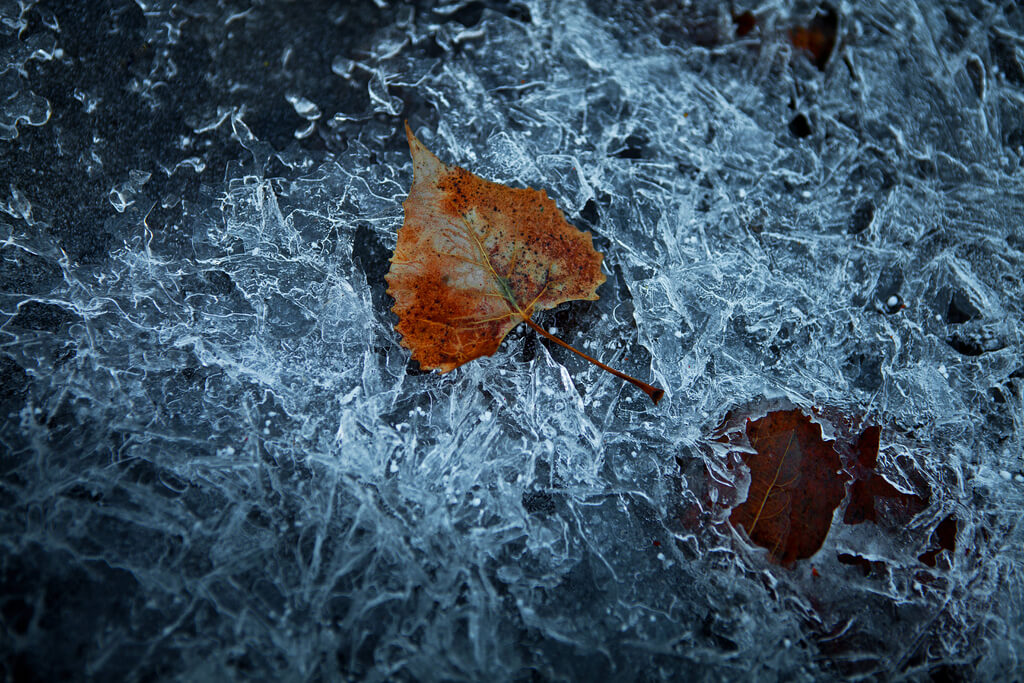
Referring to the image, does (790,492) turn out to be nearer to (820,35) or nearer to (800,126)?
(800,126)

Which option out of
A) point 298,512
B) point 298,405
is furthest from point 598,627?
point 298,405

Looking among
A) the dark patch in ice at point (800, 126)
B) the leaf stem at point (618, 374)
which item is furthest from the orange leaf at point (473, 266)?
the dark patch in ice at point (800, 126)

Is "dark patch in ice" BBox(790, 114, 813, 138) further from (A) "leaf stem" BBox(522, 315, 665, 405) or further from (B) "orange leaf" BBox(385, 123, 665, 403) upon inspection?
(A) "leaf stem" BBox(522, 315, 665, 405)

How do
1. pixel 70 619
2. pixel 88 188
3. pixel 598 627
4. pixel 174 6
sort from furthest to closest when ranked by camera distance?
pixel 174 6 → pixel 88 188 → pixel 598 627 → pixel 70 619

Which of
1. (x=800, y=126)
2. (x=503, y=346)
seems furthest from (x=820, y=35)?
(x=503, y=346)

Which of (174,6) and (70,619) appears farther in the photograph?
(174,6)

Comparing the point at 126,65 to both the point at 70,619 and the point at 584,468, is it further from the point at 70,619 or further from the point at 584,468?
the point at 584,468

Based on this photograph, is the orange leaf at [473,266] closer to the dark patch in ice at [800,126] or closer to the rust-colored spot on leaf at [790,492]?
the rust-colored spot on leaf at [790,492]
